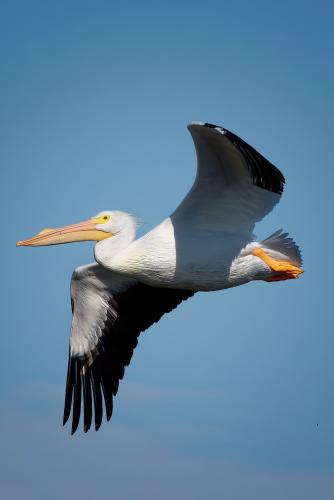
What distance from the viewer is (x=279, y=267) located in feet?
28.0

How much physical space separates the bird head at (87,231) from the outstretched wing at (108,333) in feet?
3.70

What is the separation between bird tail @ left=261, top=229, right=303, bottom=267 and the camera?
345 inches

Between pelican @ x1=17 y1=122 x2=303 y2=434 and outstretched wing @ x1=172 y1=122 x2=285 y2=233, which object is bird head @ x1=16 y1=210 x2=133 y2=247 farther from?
outstretched wing @ x1=172 y1=122 x2=285 y2=233

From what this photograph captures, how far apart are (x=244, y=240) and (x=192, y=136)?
1488 mm

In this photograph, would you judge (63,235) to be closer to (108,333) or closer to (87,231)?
(87,231)

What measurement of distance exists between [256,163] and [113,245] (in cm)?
196

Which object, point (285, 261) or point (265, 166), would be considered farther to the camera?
point (285, 261)

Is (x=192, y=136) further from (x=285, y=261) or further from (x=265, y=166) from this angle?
(x=285, y=261)

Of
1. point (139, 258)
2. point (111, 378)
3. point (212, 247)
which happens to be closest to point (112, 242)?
point (139, 258)

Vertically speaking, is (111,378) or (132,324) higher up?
(132,324)

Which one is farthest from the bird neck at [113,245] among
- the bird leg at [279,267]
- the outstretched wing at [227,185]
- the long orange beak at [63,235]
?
the bird leg at [279,267]

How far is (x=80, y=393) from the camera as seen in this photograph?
9.94m

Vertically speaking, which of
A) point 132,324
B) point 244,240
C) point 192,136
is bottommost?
point 132,324

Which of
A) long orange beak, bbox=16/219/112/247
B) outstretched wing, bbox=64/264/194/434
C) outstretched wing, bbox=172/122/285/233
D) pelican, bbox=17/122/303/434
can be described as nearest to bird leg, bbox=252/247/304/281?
pelican, bbox=17/122/303/434
